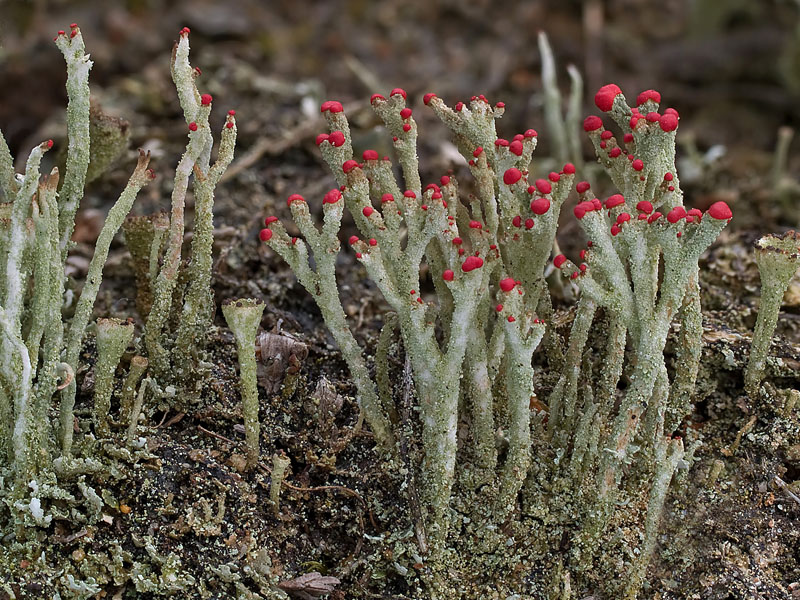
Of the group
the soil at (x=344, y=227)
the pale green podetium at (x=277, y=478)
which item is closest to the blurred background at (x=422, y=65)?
the soil at (x=344, y=227)

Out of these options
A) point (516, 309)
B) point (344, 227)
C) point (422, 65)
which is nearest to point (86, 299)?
point (516, 309)

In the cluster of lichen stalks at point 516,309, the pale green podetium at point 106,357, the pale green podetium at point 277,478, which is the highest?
the cluster of lichen stalks at point 516,309

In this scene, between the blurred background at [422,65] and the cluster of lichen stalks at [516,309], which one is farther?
the blurred background at [422,65]

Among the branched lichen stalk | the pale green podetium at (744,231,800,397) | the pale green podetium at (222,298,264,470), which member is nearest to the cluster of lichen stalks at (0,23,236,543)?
the branched lichen stalk

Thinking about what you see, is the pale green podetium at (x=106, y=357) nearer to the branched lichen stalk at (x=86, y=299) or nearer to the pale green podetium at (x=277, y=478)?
the branched lichen stalk at (x=86, y=299)

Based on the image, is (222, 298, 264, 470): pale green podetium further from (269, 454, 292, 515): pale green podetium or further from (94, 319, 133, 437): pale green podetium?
(94, 319, 133, 437): pale green podetium

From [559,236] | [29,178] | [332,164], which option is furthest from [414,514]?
[559,236]
